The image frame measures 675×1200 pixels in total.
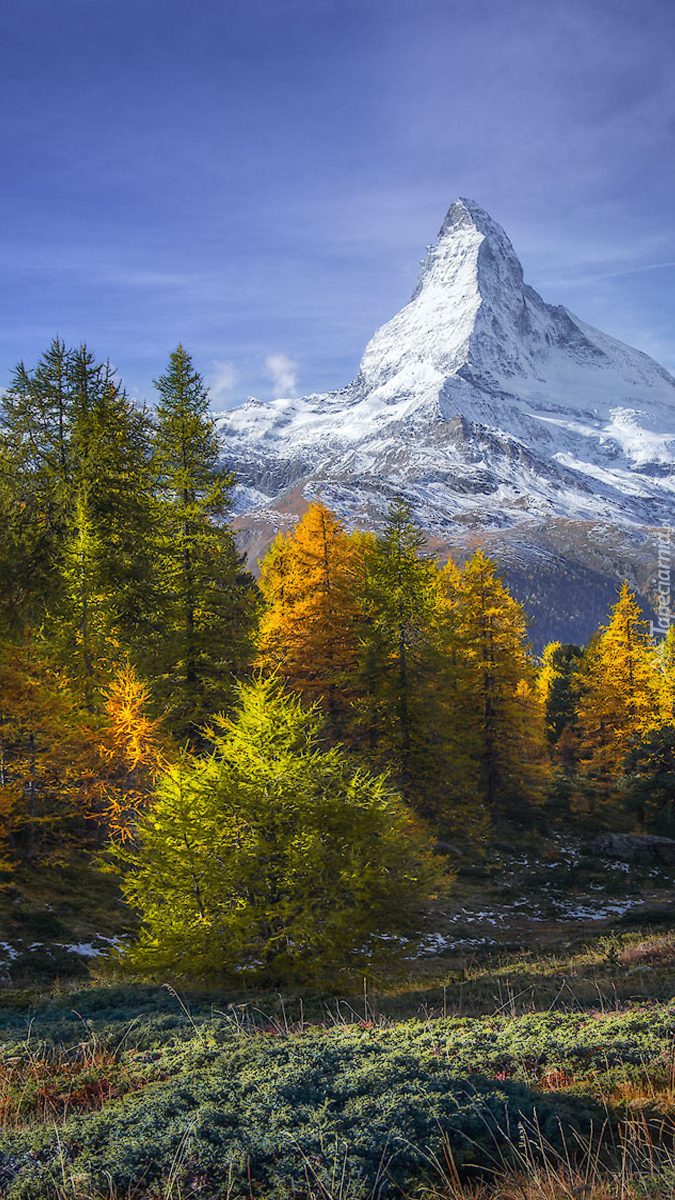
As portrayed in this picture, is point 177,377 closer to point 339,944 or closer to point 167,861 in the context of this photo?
point 167,861

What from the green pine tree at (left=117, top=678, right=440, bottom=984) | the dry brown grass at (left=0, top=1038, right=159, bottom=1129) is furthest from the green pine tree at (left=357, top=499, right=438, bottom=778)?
the dry brown grass at (left=0, top=1038, right=159, bottom=1129)

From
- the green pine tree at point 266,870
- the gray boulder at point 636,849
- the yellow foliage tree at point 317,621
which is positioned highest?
the yellow foliage tree at point 317,621

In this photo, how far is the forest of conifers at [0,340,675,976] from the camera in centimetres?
1013

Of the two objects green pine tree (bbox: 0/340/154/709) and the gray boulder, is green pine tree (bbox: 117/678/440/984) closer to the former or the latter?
green pine tree (bbox: 0/340/154/709)

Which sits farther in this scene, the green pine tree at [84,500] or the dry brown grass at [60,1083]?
the green pine tree at [84,500]

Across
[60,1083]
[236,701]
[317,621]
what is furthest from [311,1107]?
[317,621]

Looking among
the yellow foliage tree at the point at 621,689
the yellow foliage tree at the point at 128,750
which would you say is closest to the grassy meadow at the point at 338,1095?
the yellow foliage tree at the point at 128,750

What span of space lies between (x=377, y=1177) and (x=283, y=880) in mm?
6457

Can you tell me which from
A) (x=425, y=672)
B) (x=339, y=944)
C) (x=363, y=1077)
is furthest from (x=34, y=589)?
(x=425, y=672)

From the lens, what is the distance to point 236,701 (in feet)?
59.0

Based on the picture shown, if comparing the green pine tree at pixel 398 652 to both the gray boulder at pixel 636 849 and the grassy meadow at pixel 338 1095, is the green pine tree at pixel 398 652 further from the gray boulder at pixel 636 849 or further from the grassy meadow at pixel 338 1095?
the grassy meadow at pixel 338 1095

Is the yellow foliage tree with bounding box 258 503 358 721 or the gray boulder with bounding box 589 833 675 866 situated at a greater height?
the yellow foliage tree with bounding box 258 503 358 721

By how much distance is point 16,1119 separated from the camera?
15.0 ft

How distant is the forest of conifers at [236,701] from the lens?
1013cm
